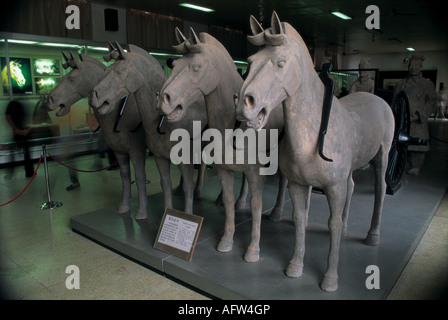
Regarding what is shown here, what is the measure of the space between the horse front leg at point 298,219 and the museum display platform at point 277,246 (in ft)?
0.23

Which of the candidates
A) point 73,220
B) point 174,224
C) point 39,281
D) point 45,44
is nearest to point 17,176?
point 45,44

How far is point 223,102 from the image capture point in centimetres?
263

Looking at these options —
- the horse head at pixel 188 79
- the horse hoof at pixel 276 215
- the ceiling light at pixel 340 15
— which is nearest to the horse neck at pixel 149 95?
the horse head at pixel 188 79

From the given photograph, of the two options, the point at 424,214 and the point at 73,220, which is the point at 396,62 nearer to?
the point at 424,214

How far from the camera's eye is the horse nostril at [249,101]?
73.6 inches

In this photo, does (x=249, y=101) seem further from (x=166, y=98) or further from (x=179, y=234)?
(x=179, y=234)

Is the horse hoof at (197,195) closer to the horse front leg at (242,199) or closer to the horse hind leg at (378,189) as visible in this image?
the horse front leg at (242,199)

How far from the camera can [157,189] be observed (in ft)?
19.2

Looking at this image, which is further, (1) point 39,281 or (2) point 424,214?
(2) point 424,214

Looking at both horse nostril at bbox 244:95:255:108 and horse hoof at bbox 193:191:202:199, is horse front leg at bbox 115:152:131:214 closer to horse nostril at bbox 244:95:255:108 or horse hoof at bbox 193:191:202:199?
horse hoof at bbox 193:191:202:199

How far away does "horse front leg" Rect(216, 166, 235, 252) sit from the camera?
290 centimetres

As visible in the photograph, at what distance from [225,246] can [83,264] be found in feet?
4.52

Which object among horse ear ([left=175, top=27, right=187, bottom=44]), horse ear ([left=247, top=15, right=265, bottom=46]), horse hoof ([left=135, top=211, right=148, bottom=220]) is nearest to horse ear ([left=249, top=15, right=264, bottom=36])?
horse ear ([left=247, top=15, right=265, bottom=46])
